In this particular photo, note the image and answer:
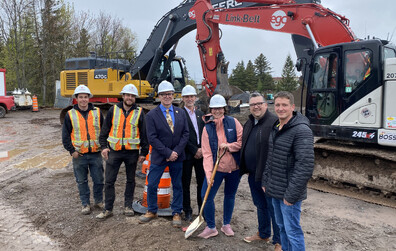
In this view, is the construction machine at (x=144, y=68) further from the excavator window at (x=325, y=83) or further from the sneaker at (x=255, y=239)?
the sneaker at (x=255, y=239)

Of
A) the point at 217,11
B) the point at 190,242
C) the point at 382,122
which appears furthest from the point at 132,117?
the point at 217,11

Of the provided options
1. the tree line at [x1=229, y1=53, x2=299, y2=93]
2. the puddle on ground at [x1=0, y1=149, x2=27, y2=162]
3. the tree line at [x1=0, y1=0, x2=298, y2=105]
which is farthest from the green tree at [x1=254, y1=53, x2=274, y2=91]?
the puddle on ground at [x1=0, y1=149, x2=27, y2=162]

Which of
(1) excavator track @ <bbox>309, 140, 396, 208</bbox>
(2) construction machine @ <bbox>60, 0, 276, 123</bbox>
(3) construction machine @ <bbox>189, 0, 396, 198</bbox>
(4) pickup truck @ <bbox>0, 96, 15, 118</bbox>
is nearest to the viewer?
(3) construction machine @ <bbox>189, 0, 396, 198</bbox>

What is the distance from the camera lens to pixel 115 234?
388cm

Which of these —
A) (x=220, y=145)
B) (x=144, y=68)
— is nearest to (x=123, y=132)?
(x=220, y=145)

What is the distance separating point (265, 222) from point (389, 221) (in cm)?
227

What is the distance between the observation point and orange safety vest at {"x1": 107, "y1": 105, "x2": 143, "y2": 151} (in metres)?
4.38

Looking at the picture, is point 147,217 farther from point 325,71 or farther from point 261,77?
point 261,77

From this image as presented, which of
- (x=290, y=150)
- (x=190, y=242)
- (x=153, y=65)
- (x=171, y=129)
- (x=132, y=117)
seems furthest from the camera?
(x=153, y=65)

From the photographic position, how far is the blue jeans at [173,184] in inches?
166

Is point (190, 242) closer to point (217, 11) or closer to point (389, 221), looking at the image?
point (389, 221)

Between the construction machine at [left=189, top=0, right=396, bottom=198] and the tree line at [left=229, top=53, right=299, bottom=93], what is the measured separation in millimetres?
45548

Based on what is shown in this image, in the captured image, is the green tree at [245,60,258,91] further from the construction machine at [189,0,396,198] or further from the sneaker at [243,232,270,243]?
the sneaker at [243,232,270,243]

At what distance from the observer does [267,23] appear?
7.75 metres
